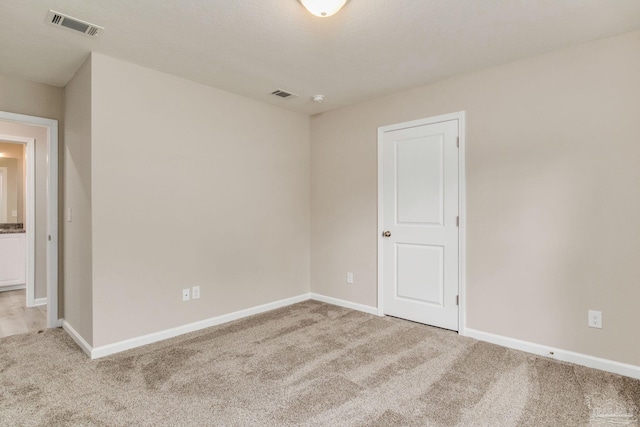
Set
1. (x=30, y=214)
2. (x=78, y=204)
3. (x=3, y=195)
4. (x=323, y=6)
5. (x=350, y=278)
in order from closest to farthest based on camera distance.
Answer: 1. (x=323, y=6)
2. (x=78, y=204)
3. (x=350, y=278)
4. (x=30, y=214)
5. (x=3, y=195)

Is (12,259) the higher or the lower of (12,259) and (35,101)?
the lower

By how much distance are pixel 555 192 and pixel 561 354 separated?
4.00 feet

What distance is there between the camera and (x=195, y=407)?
1934 millimetres

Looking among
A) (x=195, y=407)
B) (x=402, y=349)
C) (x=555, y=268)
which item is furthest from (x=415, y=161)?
(x=195, y=407)

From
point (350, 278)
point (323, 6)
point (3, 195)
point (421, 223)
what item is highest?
point (323, 6)

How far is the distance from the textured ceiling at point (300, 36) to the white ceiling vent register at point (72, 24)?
1.8 inches

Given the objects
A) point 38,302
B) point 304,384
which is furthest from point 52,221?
point 304,384

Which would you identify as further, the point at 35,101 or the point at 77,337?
the point at 35,101

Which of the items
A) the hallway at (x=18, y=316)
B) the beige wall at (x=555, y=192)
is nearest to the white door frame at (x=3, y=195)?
the hallway at (x=18, y=316)

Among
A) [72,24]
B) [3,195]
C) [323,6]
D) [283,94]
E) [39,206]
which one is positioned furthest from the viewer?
[3,195]

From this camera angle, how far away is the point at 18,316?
3664mm

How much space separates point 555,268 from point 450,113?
5.11 ft

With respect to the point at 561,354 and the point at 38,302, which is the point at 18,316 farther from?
the point at 561,354

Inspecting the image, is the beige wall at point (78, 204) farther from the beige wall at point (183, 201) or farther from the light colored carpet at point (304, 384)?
the light colored carpet at point (304, 384)
